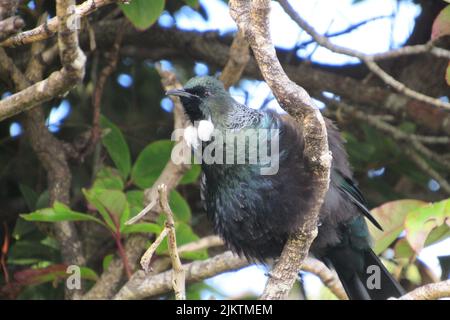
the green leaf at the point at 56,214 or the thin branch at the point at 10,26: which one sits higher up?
the thin branch at the point at 10,26

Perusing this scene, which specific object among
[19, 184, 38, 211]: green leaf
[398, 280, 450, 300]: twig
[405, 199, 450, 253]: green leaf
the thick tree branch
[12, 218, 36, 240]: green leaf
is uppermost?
the thick tree branch

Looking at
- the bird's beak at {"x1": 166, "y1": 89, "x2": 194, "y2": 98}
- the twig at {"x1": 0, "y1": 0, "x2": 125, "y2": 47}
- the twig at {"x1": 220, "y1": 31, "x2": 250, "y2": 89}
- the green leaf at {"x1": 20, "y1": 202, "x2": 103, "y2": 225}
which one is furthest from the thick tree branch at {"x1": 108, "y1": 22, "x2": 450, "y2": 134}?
the twig at {"x1": 0, "y1": 0, "x2": 125, "y2": 47}

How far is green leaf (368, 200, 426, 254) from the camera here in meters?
4.70

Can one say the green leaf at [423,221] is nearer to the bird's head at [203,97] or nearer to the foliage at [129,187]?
the foliage at [129,187]

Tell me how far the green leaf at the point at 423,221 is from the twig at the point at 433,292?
1.16 ft

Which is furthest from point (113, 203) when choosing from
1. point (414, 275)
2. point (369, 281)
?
point (414, 275)

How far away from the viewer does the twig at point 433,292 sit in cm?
380

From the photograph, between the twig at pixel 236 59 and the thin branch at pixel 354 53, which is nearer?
the thin branch at pixel 354 53

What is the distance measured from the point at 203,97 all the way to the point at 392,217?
4.35 feet

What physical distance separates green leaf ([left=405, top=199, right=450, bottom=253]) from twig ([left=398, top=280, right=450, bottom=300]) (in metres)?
0.35

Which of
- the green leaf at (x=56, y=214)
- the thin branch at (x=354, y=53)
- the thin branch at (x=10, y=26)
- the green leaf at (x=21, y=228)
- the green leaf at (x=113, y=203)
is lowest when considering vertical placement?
the green leaf at (x=56, y=214)

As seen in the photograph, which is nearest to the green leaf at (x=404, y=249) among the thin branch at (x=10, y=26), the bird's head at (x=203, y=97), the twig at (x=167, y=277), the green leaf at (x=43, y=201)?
the twig at (x=167, y=277)

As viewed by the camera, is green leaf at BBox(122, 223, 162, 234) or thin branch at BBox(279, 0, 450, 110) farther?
thin branch at BBox(279, 0, 450, 110)

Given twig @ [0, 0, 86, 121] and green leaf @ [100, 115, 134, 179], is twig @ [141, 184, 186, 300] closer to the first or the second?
twig @ [0, 0, 86, 121]
